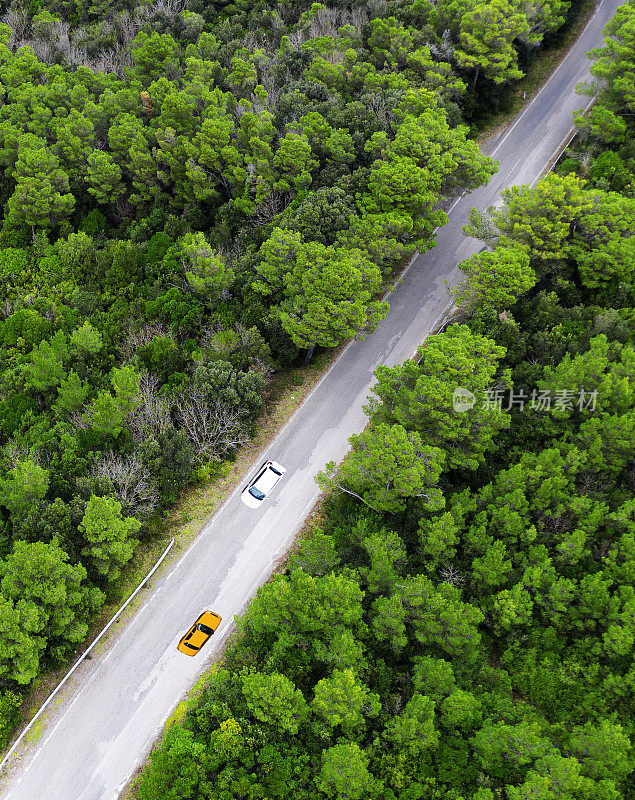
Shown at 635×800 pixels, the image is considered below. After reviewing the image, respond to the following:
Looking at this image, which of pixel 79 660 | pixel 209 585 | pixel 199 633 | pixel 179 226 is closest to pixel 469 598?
pixel 209 585

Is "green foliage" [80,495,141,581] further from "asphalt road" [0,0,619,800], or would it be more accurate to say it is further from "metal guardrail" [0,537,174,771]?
"asphalt road" [0,0,619,800]

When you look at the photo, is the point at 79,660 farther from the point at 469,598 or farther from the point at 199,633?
the point at 469,598

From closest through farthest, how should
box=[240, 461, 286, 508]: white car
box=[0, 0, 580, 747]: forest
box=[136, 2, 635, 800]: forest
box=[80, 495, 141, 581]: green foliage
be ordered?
box=[136, 2, 635, 800]: forest → box=[80, 495, 141, 581]: green foliage → box=[0, 0, 580, 747]: forest → box=[240, 461, 286, 508]: white car

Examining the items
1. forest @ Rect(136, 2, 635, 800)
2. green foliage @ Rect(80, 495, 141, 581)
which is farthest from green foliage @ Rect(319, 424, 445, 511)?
green foliage @ Rect(80, 495, 141, 581)

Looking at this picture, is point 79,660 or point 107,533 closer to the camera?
point 107,533

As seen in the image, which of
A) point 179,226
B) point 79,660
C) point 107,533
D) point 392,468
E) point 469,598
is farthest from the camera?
point 179,226

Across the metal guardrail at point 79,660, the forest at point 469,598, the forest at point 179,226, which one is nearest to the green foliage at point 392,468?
the forest at point 469,598

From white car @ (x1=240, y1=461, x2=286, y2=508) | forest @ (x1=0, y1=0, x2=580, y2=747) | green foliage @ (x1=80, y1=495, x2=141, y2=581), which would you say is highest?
forest @ (x1=0, y1=0, x2=580, y2=747)
